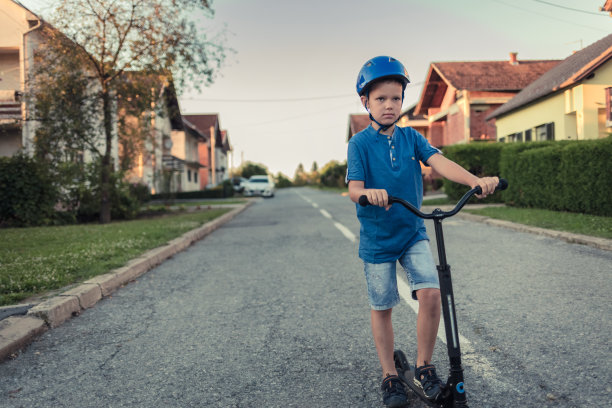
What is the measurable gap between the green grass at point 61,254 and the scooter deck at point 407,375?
364 cm

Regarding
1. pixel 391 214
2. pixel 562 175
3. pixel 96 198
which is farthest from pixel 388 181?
pixel 96 198

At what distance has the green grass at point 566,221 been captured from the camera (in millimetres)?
8031

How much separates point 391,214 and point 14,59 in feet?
68.3

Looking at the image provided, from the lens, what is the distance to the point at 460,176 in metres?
2.41

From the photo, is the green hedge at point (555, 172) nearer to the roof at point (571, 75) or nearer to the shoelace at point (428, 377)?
the roof at point (571, 75)

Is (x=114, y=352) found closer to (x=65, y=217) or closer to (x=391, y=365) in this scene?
(x=391, y=365)

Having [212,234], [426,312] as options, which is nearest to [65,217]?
[212,234]

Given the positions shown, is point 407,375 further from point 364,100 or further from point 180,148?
point 180,148

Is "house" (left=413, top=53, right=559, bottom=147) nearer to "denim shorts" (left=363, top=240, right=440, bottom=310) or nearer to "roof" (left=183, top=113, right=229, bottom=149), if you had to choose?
"roof" (left=183, top=113, right=229, bottom=149)

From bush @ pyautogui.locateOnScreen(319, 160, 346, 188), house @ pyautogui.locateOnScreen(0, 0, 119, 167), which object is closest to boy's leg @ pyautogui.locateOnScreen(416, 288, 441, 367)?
house @ pyautogui.locateOnScreen(0, 0, 119, 167)

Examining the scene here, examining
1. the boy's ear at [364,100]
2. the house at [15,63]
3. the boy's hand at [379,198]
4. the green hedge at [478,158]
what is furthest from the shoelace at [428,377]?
the green hedge at [478,158]

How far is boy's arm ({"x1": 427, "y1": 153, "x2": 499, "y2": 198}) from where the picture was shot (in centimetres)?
220

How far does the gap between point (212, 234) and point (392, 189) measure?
29.6 feet

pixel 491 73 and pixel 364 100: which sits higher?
pixel 491 73
